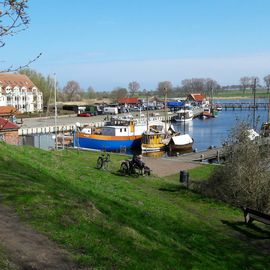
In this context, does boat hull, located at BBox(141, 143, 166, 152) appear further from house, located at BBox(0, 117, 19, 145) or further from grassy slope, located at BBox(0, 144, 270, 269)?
grassy slope, located at BBox(0, 144, 270, 269)

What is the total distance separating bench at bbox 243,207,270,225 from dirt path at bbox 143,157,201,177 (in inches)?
539

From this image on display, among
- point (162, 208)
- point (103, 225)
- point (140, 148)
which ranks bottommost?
point (140, 148)

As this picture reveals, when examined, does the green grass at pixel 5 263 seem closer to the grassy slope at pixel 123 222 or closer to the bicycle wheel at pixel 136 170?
the grassy slope at pixel 123 222

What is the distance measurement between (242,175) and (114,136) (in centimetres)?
3981

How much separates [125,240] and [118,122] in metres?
51.8

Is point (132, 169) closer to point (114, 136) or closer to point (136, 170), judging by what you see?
point (136, 170)

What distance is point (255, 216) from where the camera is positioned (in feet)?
46.8

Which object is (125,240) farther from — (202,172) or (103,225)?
(202,172)

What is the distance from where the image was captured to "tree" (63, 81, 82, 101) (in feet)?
568

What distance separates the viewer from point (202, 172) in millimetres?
28547

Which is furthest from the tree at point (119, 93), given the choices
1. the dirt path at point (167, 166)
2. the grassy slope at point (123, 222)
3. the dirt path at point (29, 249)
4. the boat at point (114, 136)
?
the dirt path at point (29, 249)

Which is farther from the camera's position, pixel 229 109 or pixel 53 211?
pixel 229 109

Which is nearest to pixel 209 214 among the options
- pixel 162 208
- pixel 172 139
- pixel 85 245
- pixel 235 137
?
pixel 162 208

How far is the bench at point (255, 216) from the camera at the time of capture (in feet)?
45.1
